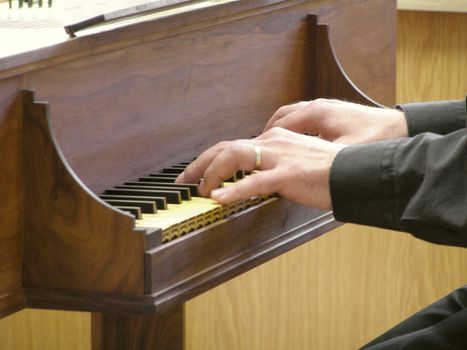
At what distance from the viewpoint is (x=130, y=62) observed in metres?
1.76

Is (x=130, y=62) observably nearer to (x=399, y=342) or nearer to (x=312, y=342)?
(x=399, y=342)

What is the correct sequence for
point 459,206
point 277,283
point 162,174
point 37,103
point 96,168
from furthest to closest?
point 277,283 → point 162,174 → point 96,168 → point 37,103 → point 459,206

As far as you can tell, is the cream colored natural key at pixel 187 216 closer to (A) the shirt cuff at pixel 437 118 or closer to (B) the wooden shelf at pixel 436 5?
(A) the shirt cuff at pixel 437 118

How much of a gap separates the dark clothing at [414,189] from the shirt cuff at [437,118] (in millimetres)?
459

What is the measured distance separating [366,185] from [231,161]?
233 mm

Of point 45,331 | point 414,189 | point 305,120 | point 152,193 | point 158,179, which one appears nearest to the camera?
point 414,189

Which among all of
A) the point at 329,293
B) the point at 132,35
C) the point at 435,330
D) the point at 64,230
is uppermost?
the point at 132,35

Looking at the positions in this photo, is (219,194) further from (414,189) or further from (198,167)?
(414,189)

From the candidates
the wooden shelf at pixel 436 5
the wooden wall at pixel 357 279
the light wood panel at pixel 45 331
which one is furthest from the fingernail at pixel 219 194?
the wooden shelf at pixel 436 5

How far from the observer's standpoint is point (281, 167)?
4.97ft

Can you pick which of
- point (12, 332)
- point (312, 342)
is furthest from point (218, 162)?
point (312, 342)

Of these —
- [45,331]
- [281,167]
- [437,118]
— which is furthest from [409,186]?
[45,331]

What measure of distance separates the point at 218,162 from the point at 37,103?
0.28m

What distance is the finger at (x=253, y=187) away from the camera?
151cm
